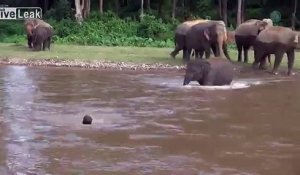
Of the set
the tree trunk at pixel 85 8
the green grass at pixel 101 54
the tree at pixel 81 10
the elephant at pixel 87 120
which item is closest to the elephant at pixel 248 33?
the green grass at pixel 101 54

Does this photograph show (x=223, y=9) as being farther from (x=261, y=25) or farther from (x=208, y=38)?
(x=208, y=38)

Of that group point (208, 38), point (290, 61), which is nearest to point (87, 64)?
point (208, 38)

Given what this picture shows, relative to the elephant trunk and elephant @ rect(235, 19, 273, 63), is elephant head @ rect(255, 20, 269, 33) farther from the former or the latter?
the elephant trunk

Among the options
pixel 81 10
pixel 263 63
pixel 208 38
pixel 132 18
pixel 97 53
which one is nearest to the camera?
pixel 263 63

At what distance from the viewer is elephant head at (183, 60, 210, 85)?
62.7 feet

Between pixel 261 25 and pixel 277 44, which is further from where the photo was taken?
pixel 261 25

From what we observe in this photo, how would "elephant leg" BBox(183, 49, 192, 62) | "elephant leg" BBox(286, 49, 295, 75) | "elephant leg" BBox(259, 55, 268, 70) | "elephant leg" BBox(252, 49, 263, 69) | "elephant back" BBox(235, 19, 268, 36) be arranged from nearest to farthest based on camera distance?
"elephant leg" BBox(286, 49, 295, 75) < "elephant leg" BBox(252, 49, 263, 69) < "elephant leg" BBox(259, 55, 268, 70) < "elephant back" BBox(235, 19, 268, 36) < "elephant leg" BBox(183, 49, 192, 62)

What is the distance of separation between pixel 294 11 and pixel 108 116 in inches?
1082

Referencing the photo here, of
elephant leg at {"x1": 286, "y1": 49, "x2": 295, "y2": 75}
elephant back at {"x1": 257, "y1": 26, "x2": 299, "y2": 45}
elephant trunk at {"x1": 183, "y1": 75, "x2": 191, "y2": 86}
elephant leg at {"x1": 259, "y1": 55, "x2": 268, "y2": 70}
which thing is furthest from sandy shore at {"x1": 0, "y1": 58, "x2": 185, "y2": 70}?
elephant trunk at {"x1": 183, "y1": 75, "x2": 191, "y2": 86}

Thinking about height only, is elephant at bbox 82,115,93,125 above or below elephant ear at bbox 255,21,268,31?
below

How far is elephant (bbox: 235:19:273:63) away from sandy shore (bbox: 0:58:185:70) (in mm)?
2875

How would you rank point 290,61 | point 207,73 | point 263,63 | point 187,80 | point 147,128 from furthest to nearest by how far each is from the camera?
point 263,63 → point 290,61 → point 207,73 → point 187,80 → point 147,128

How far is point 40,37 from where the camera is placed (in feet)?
95.9

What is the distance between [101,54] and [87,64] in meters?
2.32
